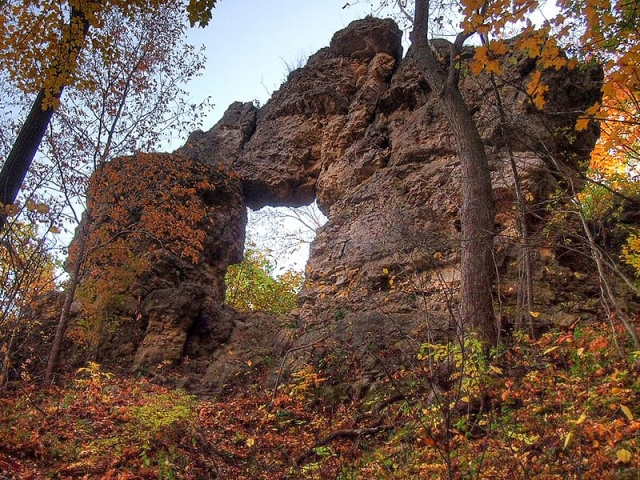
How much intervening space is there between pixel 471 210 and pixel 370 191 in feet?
13.5

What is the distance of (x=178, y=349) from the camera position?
9.58 meters

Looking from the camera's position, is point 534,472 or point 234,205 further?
point 234,205

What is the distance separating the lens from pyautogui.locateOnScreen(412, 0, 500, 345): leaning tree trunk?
5.94 m

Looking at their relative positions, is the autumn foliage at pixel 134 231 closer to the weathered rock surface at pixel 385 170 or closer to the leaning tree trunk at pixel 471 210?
the weathered rock surface at pixel 385 170

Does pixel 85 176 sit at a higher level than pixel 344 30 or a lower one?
lower

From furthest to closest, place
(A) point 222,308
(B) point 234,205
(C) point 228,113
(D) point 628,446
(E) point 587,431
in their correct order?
(C) point 228,113 → (B) point 234,205 → (A) point 222,308 → (E) point 587,431 → (D) point 628,446

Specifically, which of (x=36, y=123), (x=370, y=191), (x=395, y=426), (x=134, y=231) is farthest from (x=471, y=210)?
(x=134, y=231)

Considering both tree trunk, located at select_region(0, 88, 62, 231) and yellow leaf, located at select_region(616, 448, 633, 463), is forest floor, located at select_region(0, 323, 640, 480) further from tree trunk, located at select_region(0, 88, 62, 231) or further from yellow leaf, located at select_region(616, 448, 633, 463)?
tree trunk, located at select_region(0, 88, 62, 231)

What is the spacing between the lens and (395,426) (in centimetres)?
531

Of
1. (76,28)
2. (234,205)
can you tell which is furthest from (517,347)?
(234,205)

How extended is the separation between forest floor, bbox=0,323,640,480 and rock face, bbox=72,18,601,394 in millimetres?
1063

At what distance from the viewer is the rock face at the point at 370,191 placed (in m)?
7.82

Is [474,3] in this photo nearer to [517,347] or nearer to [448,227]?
[517,347]

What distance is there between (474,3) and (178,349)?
27.7 feet
